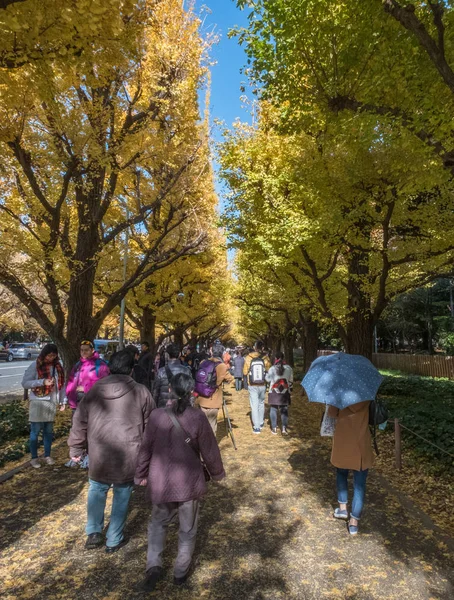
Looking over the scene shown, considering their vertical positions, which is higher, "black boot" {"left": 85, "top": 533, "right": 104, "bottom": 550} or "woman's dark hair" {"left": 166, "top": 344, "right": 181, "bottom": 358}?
"woman's dark hair" {"left": 166, "top": 344, "right": 181, "bottom": 358}

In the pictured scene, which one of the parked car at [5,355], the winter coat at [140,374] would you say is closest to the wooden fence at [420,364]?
the winter coat at [140,374]

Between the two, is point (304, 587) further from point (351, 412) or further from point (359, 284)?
point (359, 284)

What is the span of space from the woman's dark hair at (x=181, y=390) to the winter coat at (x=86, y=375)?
2.52 m

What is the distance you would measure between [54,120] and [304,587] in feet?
26.9

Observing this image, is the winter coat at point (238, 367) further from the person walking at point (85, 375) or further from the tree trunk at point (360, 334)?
the person walking at point (85, 375)

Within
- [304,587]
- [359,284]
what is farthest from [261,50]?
[304,587]

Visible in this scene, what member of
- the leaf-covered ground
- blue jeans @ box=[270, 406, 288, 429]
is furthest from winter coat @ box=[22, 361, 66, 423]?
blue jeans @ box=[270, 406, 288, 429]

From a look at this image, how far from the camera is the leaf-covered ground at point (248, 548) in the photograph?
298 cm

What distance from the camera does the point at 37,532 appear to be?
3.89 m

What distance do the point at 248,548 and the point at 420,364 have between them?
24.6 m

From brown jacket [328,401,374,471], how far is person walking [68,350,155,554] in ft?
6.51

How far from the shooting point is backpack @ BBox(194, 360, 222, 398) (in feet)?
20.3

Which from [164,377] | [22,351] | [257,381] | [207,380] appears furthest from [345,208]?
[22,351]

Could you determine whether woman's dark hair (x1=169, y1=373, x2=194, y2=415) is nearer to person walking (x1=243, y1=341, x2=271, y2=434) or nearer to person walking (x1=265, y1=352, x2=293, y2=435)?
person walking (x1=243, y1=341, x2=271, y2=434)
